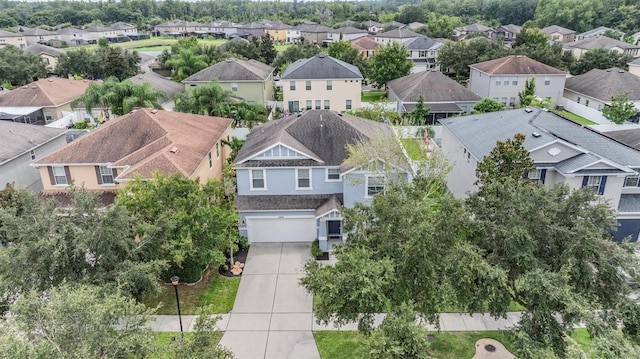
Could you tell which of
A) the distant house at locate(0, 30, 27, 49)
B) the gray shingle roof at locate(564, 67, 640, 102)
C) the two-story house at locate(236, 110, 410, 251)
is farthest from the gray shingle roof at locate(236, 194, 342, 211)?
the distant house at locate(0, 30, 27, 49)

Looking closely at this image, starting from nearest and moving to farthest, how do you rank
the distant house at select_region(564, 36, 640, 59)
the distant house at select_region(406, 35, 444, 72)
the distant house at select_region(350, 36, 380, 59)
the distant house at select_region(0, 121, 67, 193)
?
the distant house at select_region(0, 121, 67, 193) → the distant house at select_region(564, 36, 640, 59) → the distant house at select_region(406, 35, 444, 72) → the distant house at select_region(350, 36, 380, 59)

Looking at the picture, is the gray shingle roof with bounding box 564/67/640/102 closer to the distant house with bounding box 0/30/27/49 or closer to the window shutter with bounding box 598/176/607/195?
the window shutter with bounding box 598/176/607/195

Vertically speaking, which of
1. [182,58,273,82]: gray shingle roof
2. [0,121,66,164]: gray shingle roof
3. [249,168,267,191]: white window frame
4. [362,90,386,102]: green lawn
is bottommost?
[362,90,386,102]: green lawn

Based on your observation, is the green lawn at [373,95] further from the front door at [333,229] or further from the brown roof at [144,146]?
the front door at [333,229]

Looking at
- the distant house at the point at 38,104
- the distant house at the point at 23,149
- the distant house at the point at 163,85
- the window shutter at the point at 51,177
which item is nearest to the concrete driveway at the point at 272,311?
the window shutter at the point at 51,177

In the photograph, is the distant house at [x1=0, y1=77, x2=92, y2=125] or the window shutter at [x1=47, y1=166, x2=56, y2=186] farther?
the distant house at [x1=0, y1=77, x2=92, y2=125]

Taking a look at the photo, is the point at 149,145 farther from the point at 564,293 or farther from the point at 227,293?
the point at 564,293

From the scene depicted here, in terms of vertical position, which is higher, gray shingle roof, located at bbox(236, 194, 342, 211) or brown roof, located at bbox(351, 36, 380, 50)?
brown roof, located at bbox(351, 36, 380, 50)

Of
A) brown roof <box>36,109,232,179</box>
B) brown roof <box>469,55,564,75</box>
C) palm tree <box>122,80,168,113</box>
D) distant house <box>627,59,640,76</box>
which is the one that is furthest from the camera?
distant house <box>627,59,640,76</box>
